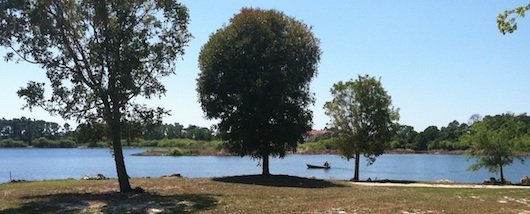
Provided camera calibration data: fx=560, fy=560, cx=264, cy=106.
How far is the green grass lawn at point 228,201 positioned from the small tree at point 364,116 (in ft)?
49.5

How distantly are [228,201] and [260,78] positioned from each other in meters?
13.6

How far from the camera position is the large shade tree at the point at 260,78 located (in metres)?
34.0

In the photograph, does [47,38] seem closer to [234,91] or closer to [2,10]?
[2,10]

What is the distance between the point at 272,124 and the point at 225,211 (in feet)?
54.8

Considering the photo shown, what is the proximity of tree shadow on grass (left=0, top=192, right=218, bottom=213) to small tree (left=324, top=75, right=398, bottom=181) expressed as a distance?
21.1 metres

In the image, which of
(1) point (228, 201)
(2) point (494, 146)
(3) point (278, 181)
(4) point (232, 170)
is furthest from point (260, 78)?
(4) point (232, 170)

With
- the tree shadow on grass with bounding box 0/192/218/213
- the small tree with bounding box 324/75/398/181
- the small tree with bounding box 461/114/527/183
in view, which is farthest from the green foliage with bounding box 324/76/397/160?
the tree shadow on grass with bounding box 0/192/218/213

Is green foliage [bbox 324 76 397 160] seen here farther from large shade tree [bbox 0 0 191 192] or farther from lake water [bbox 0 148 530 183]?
large shade tree [bbox 0 0 191 192]

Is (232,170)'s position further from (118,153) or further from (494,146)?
(118,153)

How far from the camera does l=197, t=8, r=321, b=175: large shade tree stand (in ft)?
112

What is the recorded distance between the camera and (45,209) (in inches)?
776

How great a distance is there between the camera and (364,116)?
41.8 m

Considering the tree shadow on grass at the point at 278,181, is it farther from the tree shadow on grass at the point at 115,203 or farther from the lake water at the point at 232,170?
the tree shadow on grass at the point at 115,203

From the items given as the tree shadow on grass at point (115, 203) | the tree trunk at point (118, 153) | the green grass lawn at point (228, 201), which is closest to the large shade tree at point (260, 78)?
the green grass lawn at point (228, 201)
